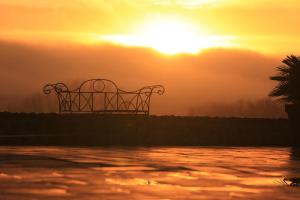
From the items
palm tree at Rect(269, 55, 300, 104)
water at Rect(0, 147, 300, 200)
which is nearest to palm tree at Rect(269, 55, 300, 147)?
palm tree at Rect(269, 55, 300, 104)

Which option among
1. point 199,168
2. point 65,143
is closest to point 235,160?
point 199,168

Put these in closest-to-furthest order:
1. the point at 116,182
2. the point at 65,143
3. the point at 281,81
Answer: the point at 116,182, the point at 65,143, the point at 281,81

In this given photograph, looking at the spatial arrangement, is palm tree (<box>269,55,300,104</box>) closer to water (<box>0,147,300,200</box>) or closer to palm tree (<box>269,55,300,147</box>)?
palm tree (<box>269,55,300,147</box>)

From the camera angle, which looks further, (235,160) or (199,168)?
(235,160)

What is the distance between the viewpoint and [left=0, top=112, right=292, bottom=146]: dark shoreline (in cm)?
2988

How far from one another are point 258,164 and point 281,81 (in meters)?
14.2

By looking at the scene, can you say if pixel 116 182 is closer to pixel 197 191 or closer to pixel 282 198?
pixel 197 191

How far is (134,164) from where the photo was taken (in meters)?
15.8

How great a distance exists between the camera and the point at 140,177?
41.7ft

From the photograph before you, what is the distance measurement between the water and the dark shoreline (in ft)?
37.1

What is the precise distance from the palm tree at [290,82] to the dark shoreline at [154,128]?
5.71 ft

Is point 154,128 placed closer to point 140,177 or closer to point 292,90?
point 292,90

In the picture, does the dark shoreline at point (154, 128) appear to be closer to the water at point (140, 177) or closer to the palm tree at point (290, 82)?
the palm tree at point (290, 82)

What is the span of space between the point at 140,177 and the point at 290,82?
18.4 metres
